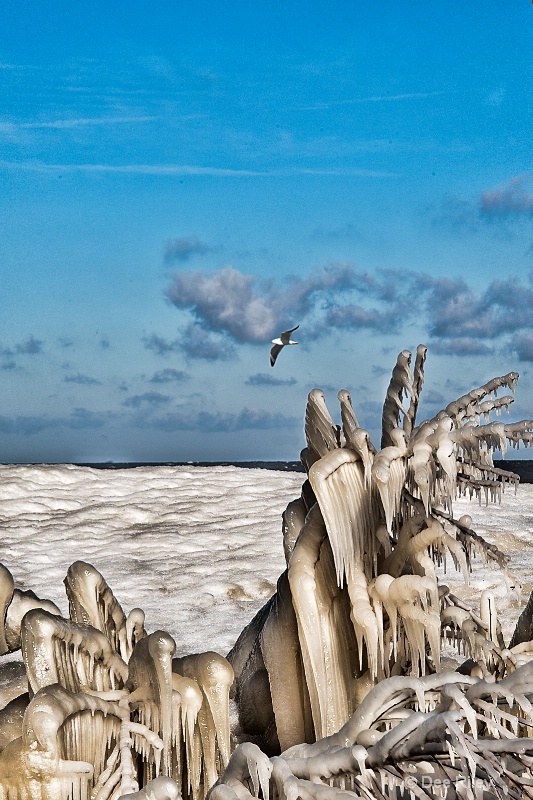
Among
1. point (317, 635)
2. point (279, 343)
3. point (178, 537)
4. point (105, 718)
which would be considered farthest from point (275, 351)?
point (105, 718)

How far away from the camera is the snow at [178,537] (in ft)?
27.4

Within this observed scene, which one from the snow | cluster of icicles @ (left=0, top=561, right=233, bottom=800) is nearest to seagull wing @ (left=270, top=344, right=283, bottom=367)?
the snow

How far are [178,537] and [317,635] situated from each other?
739cm

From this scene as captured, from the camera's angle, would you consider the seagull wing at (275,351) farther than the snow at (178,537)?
Yes

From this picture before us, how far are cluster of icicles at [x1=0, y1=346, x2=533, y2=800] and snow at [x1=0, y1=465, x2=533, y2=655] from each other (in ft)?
8.12

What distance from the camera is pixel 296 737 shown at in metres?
4.69

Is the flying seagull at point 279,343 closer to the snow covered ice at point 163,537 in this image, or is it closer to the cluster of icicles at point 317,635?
the snow covered ice at point 163,537

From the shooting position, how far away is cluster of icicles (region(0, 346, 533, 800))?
3.85 metres

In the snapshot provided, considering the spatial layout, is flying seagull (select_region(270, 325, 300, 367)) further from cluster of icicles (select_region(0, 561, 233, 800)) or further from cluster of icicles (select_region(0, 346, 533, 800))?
cluster of icicles (select_region(0, 561, 233, 800))

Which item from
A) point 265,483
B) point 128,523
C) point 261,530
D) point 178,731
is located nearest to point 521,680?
point 178,731

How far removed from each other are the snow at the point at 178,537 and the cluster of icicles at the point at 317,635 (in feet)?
8.12

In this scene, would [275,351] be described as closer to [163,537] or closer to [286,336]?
[286,336]

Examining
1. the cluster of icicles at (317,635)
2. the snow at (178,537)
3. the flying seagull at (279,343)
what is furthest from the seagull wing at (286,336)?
the cluster of icicles at (317,635)

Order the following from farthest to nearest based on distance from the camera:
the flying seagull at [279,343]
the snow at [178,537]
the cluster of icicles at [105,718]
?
the flying seagull at [279,343] < the snow at [178,537] < the cluster of icicles at [105,718]
